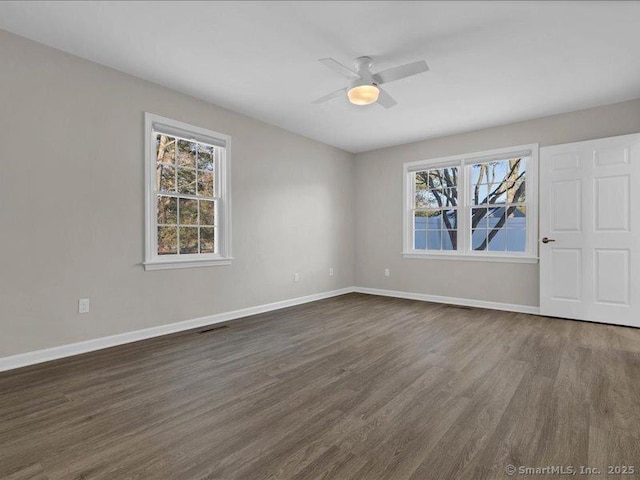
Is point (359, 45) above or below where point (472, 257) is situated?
above

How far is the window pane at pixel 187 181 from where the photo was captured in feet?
13.0

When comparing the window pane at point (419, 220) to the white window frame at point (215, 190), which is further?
the window pane at point (419, 220)

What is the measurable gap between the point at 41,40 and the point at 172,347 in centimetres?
299

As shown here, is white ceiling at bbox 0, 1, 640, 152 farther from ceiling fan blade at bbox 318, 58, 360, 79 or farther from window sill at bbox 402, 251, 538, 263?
window sill at bbox 402, 251, 538, 263

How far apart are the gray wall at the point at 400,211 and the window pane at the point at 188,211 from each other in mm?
3413

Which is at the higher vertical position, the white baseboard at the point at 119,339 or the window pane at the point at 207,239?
the window pane at the point at 207,239

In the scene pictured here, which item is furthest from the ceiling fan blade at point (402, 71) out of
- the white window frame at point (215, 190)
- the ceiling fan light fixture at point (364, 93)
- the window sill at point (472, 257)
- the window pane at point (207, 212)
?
the window sill at point (472, 257)

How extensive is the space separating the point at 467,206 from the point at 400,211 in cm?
114

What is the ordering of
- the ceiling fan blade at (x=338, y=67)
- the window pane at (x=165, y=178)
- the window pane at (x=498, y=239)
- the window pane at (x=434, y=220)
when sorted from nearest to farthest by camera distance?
the ceiling fan blade at (x=338, y=67)
the window pane at (x=165, y=178)
the window pane at (x=498, y=239)
the window pane at (x=434, y=220)

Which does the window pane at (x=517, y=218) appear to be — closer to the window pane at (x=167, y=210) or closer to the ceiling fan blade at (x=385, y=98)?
the ceiling fan blade at (x=385, y=98)

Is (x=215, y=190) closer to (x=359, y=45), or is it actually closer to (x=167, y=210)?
(x=167, y=210)

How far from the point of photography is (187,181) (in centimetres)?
403

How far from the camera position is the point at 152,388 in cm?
238

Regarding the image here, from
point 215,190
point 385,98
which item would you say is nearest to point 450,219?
point 385,98
